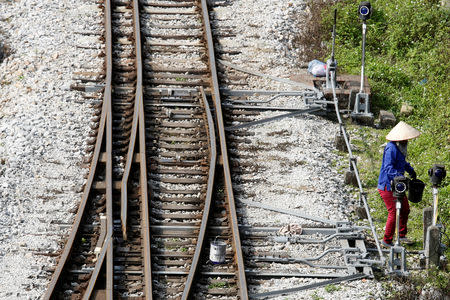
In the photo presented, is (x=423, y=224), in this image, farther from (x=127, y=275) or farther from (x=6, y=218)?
(x=6, y=218)

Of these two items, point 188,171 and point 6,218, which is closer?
point 6,218

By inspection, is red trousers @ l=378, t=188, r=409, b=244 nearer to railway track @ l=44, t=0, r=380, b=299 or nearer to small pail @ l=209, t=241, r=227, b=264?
railway track @ l=44, t=0, r=380, b=299

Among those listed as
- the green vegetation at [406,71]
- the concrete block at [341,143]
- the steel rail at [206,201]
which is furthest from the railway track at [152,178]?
the green vegetation at [406,71]

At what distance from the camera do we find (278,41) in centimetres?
1688

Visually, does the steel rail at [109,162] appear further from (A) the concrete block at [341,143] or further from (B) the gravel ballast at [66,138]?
(A) the concrete block at [341,143]

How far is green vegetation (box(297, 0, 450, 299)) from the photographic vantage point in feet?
43.4

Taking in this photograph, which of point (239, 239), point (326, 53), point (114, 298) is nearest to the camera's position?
point (114, 298)

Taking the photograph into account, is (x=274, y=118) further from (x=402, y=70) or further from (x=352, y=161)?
(x=402, y=70)

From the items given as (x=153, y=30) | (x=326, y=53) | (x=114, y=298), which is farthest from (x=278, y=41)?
(x=114, y=298)

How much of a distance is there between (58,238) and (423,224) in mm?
4619

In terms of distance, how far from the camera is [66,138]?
13.7m

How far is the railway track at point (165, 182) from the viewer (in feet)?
35.3

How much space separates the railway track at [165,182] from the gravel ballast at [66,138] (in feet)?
0.90

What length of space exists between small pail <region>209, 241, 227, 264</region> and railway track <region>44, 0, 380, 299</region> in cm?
10
